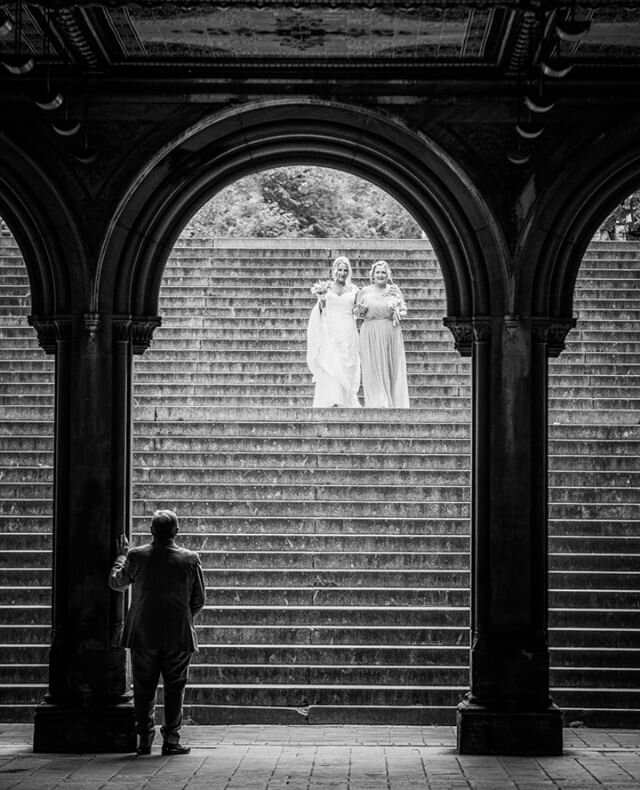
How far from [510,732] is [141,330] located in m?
3.53

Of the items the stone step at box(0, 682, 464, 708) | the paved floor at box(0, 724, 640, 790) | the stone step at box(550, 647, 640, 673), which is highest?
the stone step at box(550, 647, 640, 673)

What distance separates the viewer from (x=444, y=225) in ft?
32.6

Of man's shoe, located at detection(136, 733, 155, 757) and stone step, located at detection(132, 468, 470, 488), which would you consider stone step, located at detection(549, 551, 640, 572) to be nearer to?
stone step, located at detection(132, 468, 470, 488)

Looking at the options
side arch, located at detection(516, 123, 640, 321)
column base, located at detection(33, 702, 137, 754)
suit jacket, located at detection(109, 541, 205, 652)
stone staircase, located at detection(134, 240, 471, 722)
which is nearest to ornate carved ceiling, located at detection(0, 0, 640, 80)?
side arch, located at detection(516, 123, 640, 321)

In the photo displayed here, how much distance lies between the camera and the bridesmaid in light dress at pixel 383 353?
47.6 ft

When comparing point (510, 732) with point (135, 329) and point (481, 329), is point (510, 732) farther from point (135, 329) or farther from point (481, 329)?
point (135, 329)

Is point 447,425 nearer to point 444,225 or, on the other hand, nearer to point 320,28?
point 444,225

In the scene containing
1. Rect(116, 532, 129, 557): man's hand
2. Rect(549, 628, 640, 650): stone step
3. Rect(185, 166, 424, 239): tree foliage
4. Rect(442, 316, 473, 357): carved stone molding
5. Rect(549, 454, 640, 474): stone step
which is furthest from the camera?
Rect(185, 166, 424, 239): tree foliage

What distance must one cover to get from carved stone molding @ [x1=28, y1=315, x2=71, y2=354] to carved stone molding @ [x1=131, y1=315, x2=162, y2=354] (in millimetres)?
426

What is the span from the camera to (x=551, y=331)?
984cm

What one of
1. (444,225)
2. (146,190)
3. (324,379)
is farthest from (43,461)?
(444,225)

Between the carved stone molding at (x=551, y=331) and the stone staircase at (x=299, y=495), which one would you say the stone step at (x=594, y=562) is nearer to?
the stone staircase at (x=299, y=495)

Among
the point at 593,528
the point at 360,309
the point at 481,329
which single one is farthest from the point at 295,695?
the point at 360,309

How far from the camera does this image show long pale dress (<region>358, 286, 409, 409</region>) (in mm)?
14508
